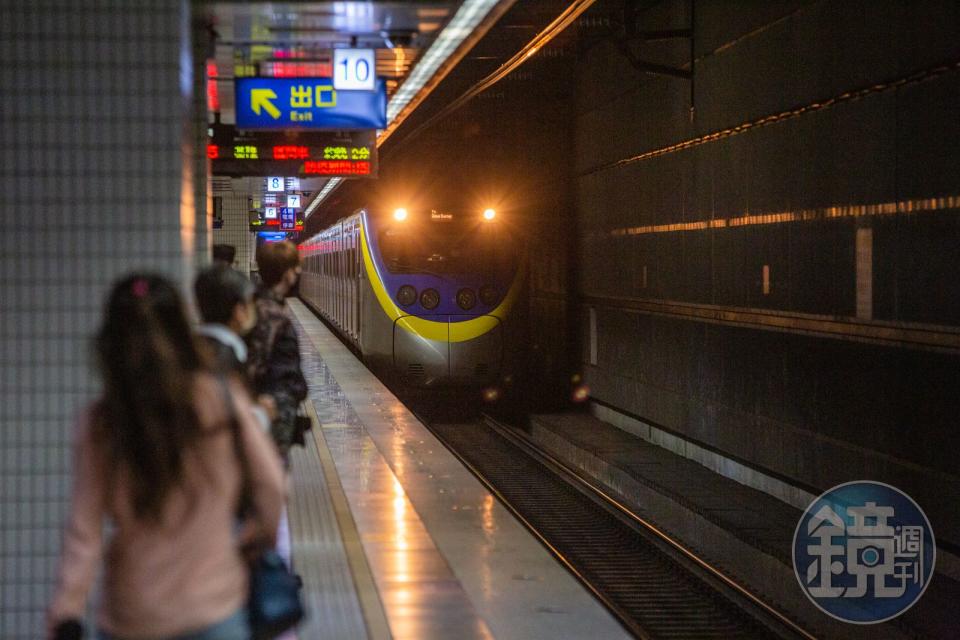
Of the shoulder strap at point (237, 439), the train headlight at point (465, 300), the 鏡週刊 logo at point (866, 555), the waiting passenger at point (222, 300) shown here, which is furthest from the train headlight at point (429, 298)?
the shoulder strap at point (237, 439)

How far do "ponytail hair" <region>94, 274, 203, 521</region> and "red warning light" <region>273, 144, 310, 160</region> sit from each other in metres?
9.60

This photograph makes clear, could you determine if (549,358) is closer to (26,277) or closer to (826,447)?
(826,447)

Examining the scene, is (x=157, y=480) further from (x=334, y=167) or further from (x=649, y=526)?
(x=334, y=167)

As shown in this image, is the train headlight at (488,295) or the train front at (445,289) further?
the train headlight at (488,295)

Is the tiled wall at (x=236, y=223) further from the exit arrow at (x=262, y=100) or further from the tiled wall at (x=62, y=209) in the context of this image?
the tiled wall at (x=62, y=209)

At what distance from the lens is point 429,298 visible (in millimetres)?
17297

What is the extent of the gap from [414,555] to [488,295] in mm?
10402

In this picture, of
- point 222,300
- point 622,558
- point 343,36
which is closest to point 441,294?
point 622,558

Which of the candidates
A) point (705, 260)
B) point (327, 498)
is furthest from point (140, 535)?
point (705, 260)

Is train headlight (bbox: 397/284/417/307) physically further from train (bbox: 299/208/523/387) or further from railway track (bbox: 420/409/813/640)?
railway track (bbox: 420/409/813/640)

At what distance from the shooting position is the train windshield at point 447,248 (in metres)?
17.5

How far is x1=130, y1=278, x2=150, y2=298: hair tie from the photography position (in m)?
2.60

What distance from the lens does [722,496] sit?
11.6m

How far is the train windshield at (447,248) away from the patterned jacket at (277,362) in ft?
38.3
